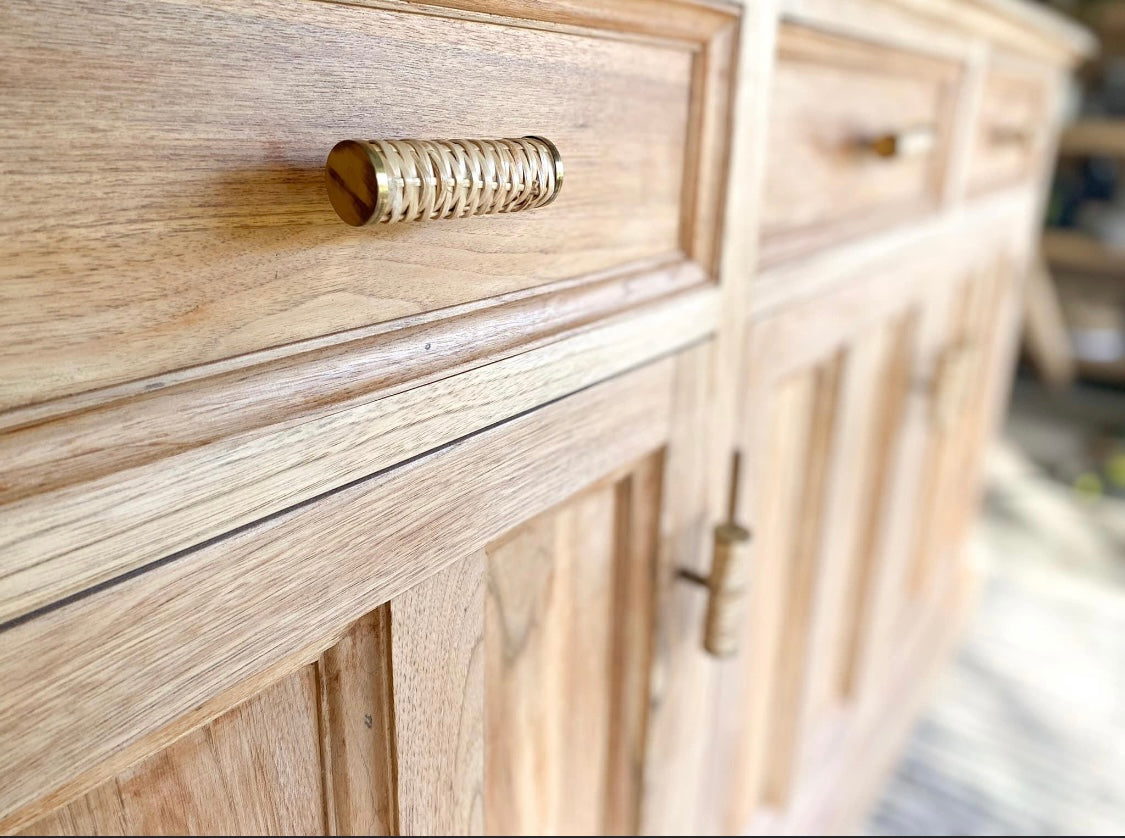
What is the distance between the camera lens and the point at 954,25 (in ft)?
2.26

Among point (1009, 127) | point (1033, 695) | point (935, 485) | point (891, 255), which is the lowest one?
point (1033, 695)

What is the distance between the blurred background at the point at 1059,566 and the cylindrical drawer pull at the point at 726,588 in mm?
536

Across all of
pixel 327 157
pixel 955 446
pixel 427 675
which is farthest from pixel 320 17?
pixel 955 446

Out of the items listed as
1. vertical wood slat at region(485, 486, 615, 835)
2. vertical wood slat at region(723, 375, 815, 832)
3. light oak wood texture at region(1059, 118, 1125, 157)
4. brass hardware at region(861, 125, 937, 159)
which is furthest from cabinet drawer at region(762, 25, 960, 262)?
light oak wood texture at region(1059, 118, 1125, 157)

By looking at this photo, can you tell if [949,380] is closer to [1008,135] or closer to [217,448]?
→ [1008,135]

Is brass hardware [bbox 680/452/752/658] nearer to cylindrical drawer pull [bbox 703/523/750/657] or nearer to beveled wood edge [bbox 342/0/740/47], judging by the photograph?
cylindrical drawer pull [bbox 703/523/750/657]

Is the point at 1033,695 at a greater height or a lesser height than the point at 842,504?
lesser

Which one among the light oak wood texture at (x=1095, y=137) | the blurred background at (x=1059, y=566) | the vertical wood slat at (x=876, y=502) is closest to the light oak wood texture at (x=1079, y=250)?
the blurred background at (x=1059, y=566)

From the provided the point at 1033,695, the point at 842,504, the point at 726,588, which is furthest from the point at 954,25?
the point at 1033,695

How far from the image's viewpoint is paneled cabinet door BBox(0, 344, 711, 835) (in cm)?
25

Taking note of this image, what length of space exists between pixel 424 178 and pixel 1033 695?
1.17 m

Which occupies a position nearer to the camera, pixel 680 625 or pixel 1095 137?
pixel 680 625

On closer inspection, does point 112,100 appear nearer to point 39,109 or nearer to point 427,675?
point 39,109

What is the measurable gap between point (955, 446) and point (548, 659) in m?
0.84
